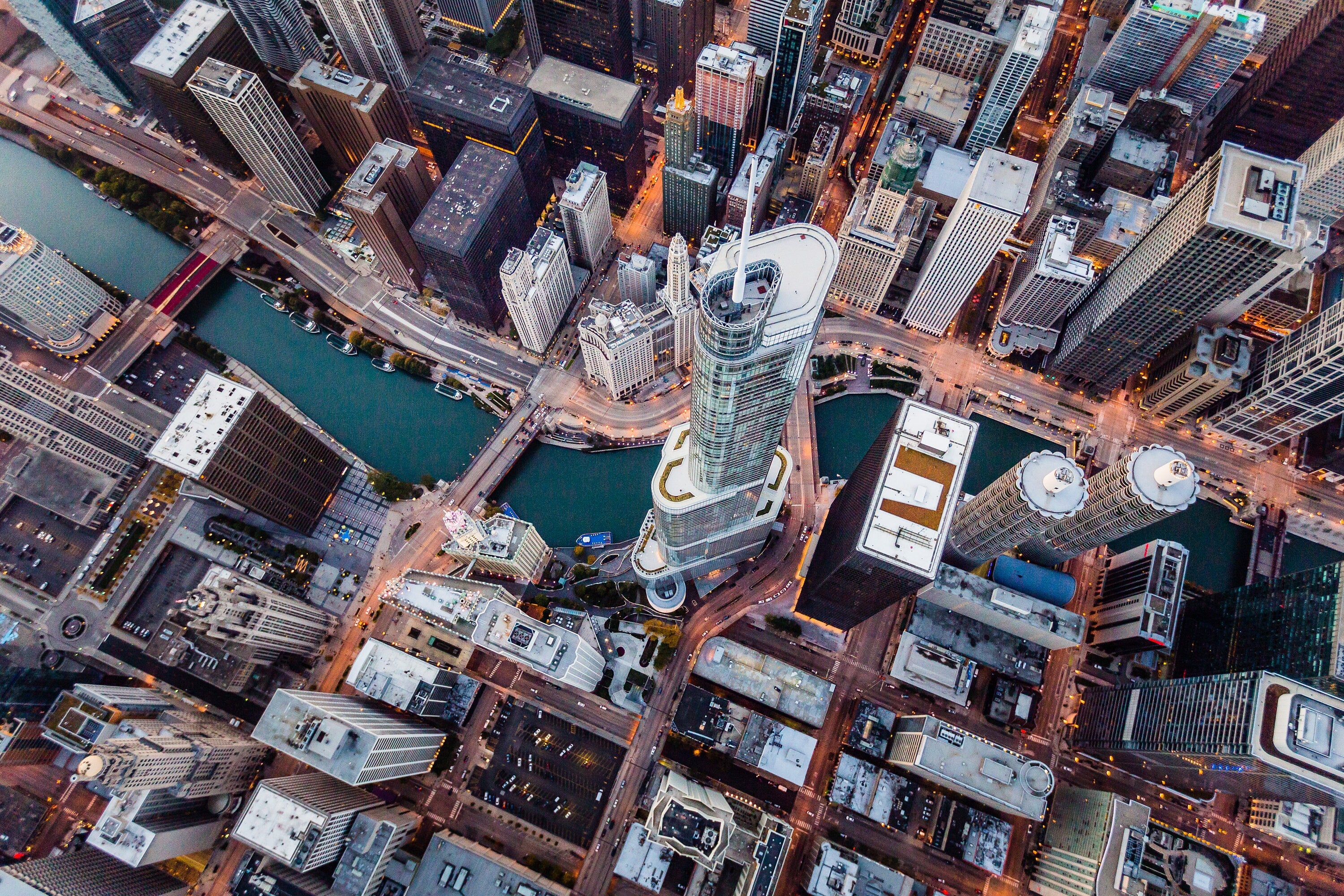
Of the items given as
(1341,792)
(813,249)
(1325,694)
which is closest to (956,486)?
(813,249)

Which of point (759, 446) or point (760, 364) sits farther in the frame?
point (759, 446)

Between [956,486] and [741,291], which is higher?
[956,486]

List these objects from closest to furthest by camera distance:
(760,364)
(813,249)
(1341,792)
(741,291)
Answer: (741,291) → (813,249) → (760,364) → (1341,792)

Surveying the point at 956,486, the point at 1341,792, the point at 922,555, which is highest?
the point at 956,486

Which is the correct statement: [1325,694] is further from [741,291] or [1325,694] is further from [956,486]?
[741,291]

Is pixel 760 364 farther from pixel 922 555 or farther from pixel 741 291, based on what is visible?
pixel 922 555

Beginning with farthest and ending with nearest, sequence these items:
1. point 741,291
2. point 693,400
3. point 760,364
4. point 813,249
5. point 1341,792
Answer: point 1341,792, point 693,400, point 760,364, point 813,249, point 741,291

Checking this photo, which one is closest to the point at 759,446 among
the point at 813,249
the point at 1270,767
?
the point at 813,249

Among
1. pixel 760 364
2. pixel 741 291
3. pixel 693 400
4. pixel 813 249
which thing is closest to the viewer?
pixel 741 291

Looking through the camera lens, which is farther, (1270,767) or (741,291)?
(1270,767)
